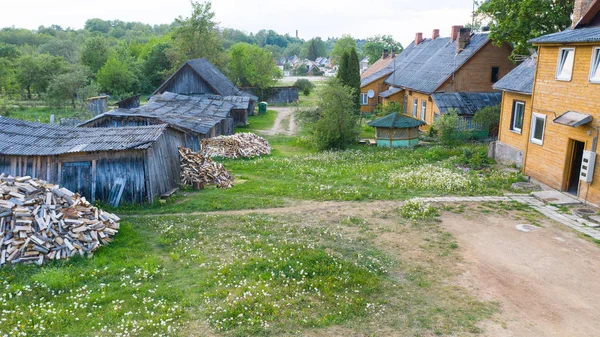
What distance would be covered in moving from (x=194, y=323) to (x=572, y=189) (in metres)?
15.8

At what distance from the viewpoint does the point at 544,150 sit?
18938 millimetres

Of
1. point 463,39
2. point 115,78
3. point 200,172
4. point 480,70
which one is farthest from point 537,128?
point 115,78

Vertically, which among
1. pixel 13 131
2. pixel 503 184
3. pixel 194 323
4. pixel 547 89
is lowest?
pixel 194 323

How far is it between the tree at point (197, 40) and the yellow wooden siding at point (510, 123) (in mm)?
41610

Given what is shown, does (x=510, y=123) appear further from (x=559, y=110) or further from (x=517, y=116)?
(x=559, y=110)

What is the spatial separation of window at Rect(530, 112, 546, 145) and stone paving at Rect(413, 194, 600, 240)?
3.11m

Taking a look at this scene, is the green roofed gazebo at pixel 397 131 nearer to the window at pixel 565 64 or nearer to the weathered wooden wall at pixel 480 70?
the weathered wooden wall at pixel 480 70

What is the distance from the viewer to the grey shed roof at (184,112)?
80.7 feet

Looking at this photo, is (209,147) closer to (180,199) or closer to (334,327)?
(180,199)

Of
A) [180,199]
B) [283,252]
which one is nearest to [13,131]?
[180,199]

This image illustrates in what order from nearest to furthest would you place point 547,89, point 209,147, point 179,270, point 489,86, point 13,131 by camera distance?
1. point 179,270
2. point 13,131
3. point 547,89
4. point 209,147
5. point 489,86

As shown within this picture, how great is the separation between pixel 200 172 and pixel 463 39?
2516 centimetres

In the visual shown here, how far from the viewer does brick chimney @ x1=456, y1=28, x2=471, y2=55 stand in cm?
3550

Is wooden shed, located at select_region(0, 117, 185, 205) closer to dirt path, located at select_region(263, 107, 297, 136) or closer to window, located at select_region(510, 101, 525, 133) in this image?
window, located at select_region(510, 101, 525, 133)
